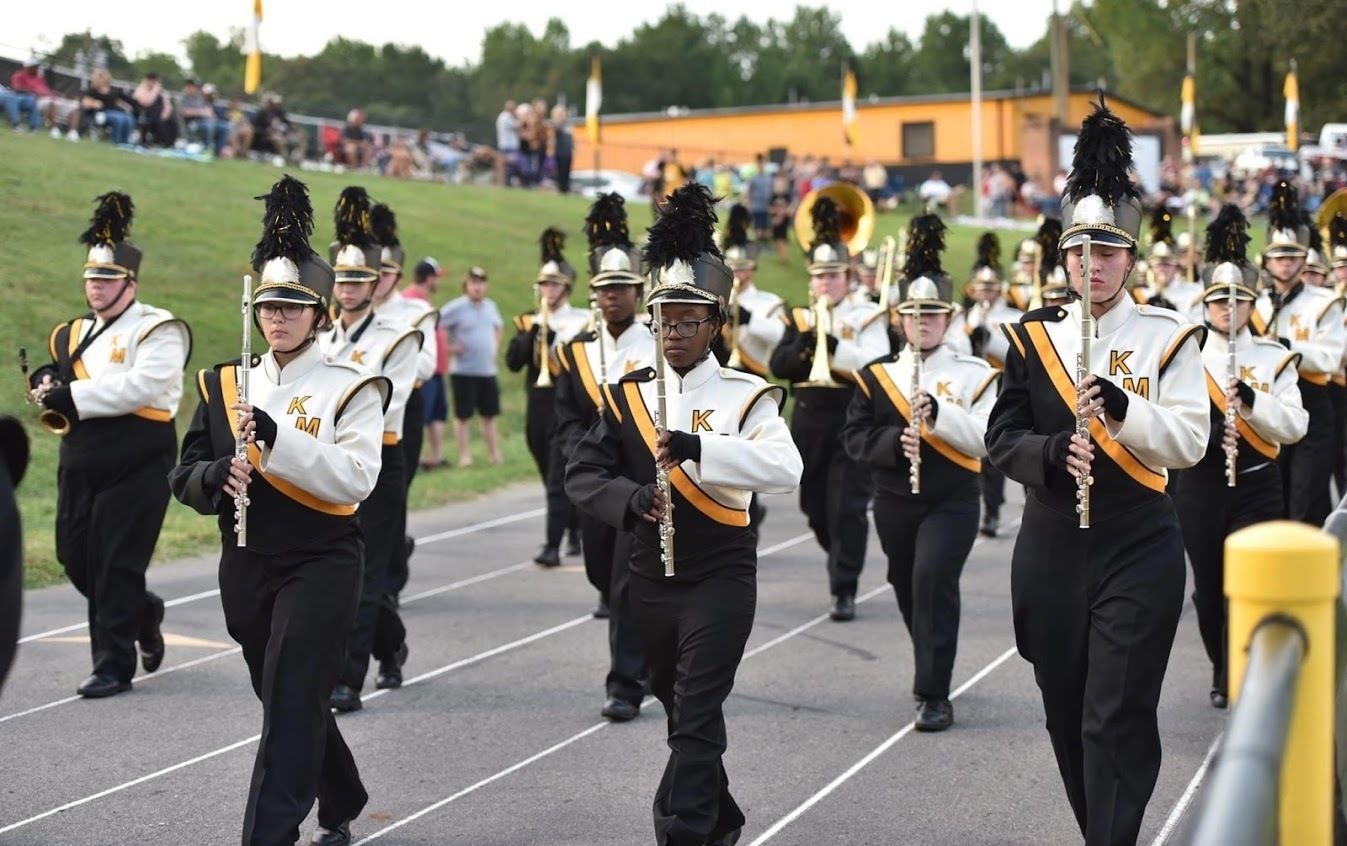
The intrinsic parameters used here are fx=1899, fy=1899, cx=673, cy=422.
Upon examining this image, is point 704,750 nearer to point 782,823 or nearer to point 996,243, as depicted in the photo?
point 782,823

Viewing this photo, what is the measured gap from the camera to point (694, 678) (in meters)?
6.35

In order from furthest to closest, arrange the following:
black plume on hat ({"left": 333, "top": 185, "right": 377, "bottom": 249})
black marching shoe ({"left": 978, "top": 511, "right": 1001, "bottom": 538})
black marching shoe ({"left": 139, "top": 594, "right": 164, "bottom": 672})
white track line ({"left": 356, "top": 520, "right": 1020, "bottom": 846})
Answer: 1. black marching shoe ({"left": 978, "top": 511, "right": 1001, "bottom": 538})
2. black plume on hat ({"left": 333, "top": 185, "right": 377, "bottom": 249})
3. black marching shoe ({"left": 139, "top": 594, "right": 164, "bottom": 672})
4. white track line ({"left": 356, "top": 520, "right": 1020, "bottom": 846})

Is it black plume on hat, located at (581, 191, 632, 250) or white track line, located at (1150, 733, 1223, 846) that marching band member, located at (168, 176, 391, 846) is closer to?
white track line, located at (1150, 733, 1223, 846)

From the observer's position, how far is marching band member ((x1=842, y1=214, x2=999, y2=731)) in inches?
356

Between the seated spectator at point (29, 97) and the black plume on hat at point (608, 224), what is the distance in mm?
17767

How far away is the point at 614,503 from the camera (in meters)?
6.45

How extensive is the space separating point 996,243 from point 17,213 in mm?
11321

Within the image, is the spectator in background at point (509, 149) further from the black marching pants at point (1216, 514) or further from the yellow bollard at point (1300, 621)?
the yellow bollard at point (1300, 621)

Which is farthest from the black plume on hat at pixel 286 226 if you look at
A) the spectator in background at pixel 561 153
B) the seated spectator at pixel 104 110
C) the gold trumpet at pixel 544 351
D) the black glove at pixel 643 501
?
the spectator in background at pixel 561 153

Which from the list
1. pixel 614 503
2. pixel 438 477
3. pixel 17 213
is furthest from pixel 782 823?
pixel 17 213

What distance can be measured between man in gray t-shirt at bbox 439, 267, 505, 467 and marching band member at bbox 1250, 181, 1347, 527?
27.9 ft

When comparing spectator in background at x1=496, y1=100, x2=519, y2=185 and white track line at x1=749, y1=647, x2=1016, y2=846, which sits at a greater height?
spectator in background at x1=496, y1=100, x2=519, y2=185

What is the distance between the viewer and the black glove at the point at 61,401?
9.10m

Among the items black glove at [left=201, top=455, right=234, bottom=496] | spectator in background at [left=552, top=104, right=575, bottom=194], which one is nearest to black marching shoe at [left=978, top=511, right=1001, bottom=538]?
black glove at [left=201, top=455, right=234, bottom=496]
